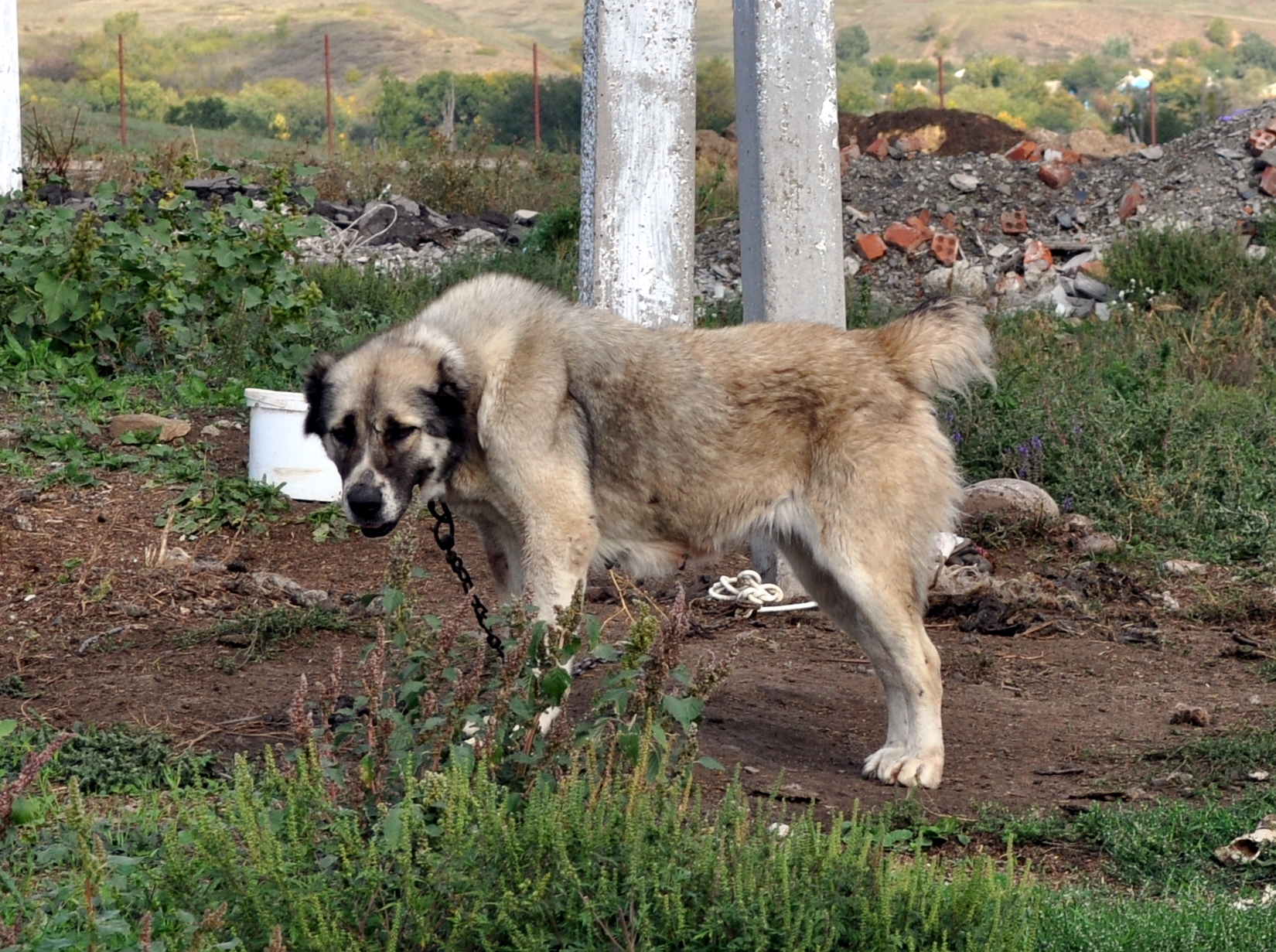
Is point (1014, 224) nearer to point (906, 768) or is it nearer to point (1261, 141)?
point (1261, 141)

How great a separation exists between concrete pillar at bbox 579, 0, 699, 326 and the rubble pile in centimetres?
593

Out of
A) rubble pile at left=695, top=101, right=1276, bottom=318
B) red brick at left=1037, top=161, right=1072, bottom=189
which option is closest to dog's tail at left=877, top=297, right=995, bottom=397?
rubble pile at left=695, top=101, right=1276, bottom=318

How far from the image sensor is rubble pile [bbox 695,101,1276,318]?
558 inches

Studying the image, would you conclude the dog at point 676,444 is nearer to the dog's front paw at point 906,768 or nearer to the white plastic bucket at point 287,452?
the dog's front paw at point 906,768

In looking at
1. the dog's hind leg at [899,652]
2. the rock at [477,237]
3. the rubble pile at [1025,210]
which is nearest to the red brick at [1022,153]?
the rubble pile at [1025,210]

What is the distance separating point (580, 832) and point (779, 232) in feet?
14.6

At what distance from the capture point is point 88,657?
6238mm

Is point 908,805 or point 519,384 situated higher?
point 519,384

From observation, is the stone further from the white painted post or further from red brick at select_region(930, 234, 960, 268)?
the white painted post

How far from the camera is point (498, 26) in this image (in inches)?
4616

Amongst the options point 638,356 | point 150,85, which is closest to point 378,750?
point 638,356

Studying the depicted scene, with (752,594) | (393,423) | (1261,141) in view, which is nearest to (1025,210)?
(1261,141)

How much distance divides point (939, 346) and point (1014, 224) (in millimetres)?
10717

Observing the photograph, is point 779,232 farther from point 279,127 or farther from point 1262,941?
point 279,127
